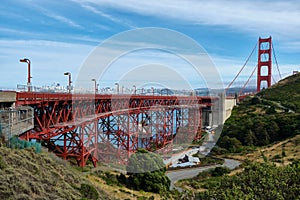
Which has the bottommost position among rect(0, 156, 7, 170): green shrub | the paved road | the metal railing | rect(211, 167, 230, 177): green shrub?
the paved road

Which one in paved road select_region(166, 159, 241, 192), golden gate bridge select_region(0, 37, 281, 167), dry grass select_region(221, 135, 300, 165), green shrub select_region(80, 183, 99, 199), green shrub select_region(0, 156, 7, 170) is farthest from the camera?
dry grass select_region(221, 135, 300, 165)

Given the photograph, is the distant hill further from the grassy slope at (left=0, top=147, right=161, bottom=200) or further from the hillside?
the grassy slope at (left=0, top=147, right=161, bottom=200)

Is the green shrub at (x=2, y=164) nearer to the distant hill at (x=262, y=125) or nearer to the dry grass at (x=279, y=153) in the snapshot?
the dry grass at (x=279, y=153)

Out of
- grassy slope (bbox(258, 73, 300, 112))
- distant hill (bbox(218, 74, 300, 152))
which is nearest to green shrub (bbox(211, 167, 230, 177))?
distant hill (bbox(218, 74, 300, 152))

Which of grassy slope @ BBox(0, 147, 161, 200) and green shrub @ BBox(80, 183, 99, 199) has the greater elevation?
grassy slope @ BBox(0, 147, 161, 200)

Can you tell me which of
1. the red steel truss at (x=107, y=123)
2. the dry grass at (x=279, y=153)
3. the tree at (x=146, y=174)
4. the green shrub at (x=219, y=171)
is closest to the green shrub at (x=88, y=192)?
the red steel truss at (x=107, y=123)

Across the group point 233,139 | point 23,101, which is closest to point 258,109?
point 233,139

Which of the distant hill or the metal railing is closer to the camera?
the metal railing

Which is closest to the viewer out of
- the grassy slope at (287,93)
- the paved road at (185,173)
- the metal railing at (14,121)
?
the metal railing at (14,121)
